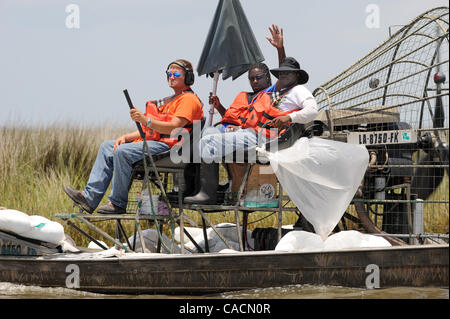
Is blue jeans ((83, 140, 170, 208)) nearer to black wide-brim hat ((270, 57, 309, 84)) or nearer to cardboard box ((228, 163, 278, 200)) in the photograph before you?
cardboard box ((228, 163, 278, 200))

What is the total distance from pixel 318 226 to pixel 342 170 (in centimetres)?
61

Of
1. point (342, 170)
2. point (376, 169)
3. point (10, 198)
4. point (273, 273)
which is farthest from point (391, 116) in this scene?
point (10, 198)

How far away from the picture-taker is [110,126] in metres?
16.8

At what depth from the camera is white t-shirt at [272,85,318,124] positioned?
24.3 ft

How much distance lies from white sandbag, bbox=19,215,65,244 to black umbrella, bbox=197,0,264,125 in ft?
7.38

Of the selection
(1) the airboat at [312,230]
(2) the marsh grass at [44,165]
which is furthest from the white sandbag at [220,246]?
(2) the marsh grass at [44,165]

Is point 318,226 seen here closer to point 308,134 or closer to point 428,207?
point 308,134

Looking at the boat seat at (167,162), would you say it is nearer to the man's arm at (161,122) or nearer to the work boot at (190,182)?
the work boot at (190,182)

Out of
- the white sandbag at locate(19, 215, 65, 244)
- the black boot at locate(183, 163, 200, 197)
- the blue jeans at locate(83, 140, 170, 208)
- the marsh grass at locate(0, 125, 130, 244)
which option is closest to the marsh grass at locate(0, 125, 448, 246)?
the marsh grass at locate(0, 125, 130, 244)

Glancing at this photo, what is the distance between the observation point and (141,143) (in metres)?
7.87

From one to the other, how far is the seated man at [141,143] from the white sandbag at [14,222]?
2.17ft

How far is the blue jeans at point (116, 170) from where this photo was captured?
7773 millimetres
